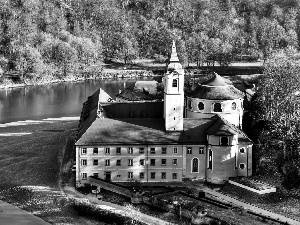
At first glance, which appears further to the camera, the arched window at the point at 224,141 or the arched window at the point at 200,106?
the arched window at the point at 200,106

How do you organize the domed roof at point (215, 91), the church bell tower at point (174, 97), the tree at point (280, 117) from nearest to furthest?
the church bell tower at point (174, 97)
the tree at point (280, 117)
the domed roof at point (215, 91)

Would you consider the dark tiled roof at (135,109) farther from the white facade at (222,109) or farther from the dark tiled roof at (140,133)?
the dark tiled roof at (140,133)

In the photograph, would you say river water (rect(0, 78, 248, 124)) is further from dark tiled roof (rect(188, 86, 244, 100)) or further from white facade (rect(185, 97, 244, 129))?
white facade (rect(185, 97, 244, 129))

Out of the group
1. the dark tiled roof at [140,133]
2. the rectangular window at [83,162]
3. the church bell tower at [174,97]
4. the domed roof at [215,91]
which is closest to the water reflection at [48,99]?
the domed roof at [215,91]

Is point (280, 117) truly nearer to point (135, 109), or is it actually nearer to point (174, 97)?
point (174, 97)

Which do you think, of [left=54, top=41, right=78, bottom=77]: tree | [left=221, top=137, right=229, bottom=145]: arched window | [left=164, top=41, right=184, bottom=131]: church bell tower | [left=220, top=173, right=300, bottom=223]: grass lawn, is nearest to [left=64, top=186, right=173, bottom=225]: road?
[left=220, top=173, right=300, bottom=223]: grass lawn

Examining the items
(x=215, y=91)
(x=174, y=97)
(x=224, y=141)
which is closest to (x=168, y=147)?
(x=174, y=97)

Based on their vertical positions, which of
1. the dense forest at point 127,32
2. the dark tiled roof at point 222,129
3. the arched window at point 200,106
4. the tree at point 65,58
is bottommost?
the dark tiled roof at point 222,129
